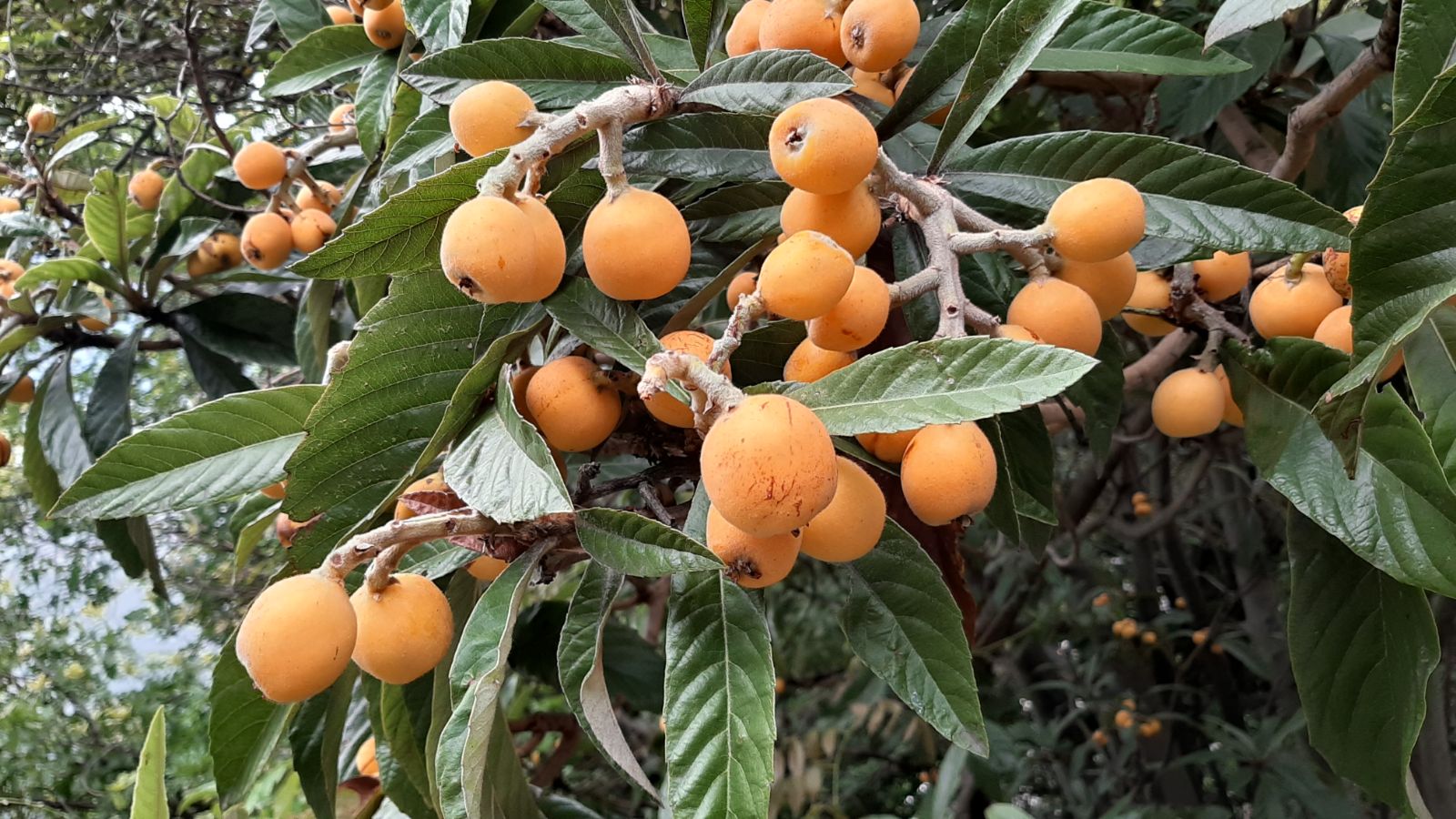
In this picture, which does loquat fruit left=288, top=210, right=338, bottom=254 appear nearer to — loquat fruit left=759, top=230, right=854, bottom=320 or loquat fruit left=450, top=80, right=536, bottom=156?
loquat fruit left=450, top=80, right=536, bottom=156

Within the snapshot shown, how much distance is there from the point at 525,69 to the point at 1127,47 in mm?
549

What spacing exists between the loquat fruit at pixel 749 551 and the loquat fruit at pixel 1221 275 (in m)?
0.60

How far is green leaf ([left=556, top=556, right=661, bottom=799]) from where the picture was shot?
2.25ft

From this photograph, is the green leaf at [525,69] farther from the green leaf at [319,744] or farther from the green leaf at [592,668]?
the green leaf at [319,744]

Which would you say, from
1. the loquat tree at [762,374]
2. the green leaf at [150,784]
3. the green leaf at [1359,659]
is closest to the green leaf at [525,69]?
the loquat tree at [762,374]

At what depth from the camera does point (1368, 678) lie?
2.86ft

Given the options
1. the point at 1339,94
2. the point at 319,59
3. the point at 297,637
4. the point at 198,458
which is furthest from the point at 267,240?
the point at 1339,94

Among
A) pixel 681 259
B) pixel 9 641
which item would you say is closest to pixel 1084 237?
pixel 681 259

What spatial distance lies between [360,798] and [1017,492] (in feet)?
3.03

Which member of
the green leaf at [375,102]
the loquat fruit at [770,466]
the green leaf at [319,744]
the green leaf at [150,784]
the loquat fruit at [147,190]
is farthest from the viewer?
the loquat fruit at [147,190]

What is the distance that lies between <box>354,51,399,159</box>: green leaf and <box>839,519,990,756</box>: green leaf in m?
0.78

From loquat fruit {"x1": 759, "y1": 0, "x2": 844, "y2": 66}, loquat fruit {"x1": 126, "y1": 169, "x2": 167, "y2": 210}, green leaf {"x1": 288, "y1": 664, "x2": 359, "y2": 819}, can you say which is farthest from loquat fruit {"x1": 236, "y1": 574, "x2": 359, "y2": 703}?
loquat fruit {"x1": 126, "y1": 169, "x2": 167, "y2": 210}

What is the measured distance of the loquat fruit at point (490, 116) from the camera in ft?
2.29

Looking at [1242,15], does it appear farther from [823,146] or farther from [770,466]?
[770,466]
